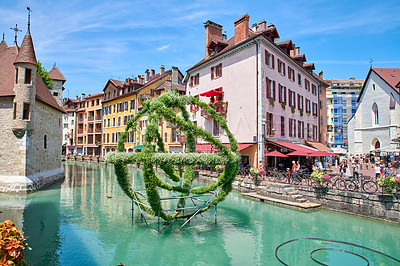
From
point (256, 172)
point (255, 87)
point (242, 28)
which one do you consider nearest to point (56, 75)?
point (242, 28)

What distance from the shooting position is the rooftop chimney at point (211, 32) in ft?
101

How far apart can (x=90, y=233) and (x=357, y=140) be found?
39.1 meters

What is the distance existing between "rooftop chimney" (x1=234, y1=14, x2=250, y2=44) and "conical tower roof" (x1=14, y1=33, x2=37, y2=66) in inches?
703

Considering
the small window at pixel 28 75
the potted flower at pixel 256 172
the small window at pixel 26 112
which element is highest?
the small window at pixel 28 75

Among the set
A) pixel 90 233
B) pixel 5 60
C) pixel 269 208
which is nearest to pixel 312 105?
pixel 269 208

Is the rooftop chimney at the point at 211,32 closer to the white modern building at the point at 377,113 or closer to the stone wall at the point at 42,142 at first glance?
the stone wall at the point at 42,142

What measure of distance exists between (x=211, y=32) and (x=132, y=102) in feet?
72.6

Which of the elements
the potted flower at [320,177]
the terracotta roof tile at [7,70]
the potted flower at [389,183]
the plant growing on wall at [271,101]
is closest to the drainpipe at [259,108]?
the plant growing on wall at [271,101]

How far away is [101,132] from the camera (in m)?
55.3

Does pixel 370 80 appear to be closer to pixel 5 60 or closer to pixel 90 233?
pixel 90 233

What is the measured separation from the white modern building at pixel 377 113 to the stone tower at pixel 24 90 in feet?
124

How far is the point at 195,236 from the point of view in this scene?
1028 centimetres

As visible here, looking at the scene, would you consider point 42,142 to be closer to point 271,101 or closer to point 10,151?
point 10,151

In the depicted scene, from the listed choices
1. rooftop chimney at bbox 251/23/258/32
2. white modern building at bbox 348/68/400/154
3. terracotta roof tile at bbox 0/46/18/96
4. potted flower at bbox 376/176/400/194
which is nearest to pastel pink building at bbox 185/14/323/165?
rooftop chimney at bbox 251/23/258/32
